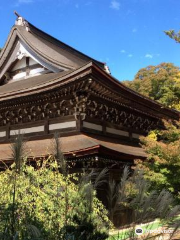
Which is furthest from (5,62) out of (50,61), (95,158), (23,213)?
(23,213)

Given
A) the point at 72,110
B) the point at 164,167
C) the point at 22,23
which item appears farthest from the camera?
the point at 22,23

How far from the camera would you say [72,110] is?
9.34 m

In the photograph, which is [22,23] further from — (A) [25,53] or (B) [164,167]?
(B) [164,167]

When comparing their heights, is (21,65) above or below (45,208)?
above

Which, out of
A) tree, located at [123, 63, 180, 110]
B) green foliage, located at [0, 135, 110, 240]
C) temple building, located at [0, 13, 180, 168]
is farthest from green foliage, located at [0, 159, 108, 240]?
tree, located at [123, 63, 180, 110]

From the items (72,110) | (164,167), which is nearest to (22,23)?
(72,110)

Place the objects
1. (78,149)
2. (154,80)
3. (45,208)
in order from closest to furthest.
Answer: (45,208)
(78,149)
(154,80)

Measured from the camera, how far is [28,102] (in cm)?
995

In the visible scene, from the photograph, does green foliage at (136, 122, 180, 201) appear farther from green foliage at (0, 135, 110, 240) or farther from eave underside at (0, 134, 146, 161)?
green foliage at (0, 135, 110, 240)

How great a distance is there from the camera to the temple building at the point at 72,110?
8070 millimetres

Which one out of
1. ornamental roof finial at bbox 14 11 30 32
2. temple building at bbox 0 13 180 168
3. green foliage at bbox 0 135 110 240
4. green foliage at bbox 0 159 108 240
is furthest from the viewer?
ornamental roof finial at bbox 14 11 30 32

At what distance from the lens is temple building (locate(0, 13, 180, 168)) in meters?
8.07

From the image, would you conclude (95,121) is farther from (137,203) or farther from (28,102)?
(137,203)

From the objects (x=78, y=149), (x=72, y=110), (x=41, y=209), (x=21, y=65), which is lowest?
(x=41, y=209)
